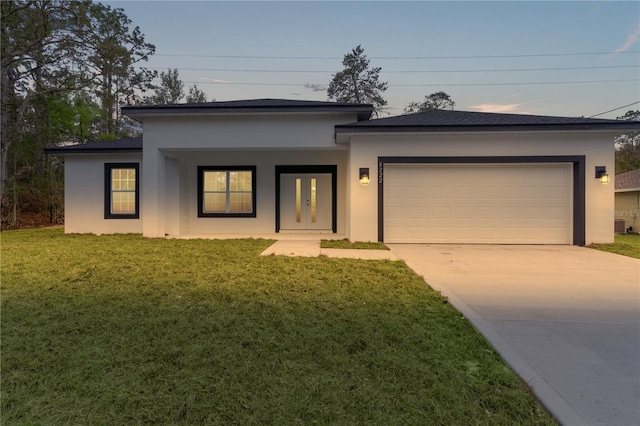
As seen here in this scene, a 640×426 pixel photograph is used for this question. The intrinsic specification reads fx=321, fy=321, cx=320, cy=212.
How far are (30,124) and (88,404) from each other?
21.5 meters

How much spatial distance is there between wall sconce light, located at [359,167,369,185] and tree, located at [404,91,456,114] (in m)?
23.6

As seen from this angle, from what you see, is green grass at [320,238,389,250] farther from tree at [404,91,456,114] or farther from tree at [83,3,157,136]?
tree at [404,91,456,114]

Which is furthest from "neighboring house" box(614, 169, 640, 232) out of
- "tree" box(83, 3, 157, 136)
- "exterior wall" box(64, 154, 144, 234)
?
"tree" box(83, 3, 157, 136)

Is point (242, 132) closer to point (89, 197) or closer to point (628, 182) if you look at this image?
point (89, 197)

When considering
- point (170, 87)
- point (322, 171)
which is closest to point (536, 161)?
point (322, 171)

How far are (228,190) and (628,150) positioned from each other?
3879cm

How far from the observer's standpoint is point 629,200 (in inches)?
625

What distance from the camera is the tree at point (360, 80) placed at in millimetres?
26953

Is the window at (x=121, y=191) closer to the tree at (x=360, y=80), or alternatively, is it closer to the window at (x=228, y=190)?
the window at (x=228, y=190)

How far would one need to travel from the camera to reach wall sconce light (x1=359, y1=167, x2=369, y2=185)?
28.8 ft

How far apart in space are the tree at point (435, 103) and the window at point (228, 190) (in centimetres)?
2313

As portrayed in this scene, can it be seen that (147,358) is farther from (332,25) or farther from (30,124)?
(30,124)

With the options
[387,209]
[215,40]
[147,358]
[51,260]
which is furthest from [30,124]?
[147,358]

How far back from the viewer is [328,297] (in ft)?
13.4
